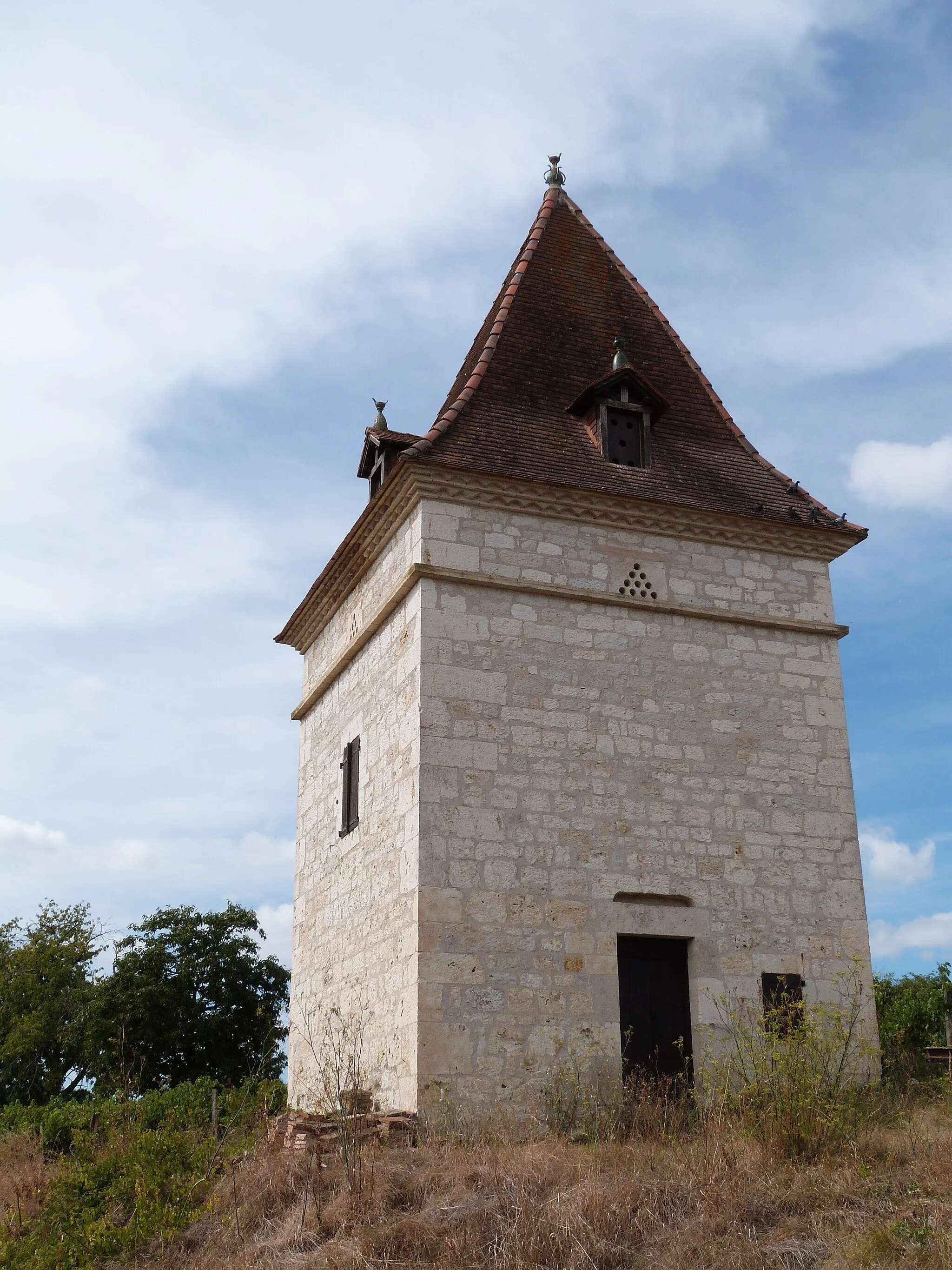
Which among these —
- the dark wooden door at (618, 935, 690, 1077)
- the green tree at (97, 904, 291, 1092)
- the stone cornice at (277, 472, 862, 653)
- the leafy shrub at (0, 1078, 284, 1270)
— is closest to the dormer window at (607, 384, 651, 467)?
the stone cornice at (277, 472, 862, 653)

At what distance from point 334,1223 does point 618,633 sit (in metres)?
6.10

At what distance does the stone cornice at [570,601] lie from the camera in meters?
11.9

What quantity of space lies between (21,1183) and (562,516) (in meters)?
7.68

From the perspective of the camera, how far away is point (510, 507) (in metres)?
12.3

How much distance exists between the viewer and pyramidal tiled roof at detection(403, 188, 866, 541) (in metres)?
12.7

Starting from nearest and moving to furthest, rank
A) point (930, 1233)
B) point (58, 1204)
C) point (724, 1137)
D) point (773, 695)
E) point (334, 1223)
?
point (930, 1233), point (334, 1223), point (724, 1137), point (58, 1204), point (773, 695)

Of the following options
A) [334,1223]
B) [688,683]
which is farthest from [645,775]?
[334,1223]

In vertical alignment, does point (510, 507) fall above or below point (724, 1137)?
above

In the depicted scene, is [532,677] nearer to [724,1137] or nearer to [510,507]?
[510,507]

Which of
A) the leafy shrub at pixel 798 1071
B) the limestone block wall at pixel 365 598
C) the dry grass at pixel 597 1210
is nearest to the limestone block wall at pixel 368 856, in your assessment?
the limestone block wall at pixel 365 598

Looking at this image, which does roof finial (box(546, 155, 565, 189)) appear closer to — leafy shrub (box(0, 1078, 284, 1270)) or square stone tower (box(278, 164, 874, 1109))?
square stone tower (box(278, 164, 874, 1109))

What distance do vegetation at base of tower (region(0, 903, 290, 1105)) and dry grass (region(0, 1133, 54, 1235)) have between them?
28.7 feet

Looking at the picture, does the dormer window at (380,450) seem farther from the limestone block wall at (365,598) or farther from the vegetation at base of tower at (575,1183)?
the vegetation at base of tower at (575,1183)

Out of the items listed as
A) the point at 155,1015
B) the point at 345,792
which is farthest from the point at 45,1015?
the point at 345,792
